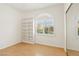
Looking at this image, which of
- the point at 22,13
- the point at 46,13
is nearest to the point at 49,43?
the point at 46,13

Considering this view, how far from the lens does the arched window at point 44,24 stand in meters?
3.73

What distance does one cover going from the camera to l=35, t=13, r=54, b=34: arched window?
3.73 metres

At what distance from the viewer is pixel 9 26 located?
352cm

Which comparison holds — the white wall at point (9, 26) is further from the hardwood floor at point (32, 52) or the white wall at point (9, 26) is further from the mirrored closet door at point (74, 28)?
the mirrored closet door at point (74, 28)

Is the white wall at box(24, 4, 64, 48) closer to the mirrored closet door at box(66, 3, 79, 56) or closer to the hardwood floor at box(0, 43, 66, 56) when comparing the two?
the hardwood floor at box(0, 43, 66, 56)

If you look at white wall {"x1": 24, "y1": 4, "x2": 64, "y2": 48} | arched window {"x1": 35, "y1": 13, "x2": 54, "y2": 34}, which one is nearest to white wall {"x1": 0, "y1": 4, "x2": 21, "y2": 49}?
arched window {"x1": 35, "y1": 13, "x2": 54, "y2": 34}

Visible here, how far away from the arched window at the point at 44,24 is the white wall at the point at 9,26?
0.94m

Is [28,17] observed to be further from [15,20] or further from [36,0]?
[36,0]

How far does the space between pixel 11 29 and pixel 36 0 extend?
285cm

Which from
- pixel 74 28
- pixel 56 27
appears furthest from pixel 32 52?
pixel 74 28

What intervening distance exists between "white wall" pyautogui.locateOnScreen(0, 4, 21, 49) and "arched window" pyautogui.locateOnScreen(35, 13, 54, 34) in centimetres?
94

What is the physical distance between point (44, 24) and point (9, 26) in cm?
152

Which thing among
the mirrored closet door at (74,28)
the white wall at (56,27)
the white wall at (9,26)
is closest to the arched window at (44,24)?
the white wall at (56,27)

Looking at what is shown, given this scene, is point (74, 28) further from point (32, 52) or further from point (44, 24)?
point (44, 24)
